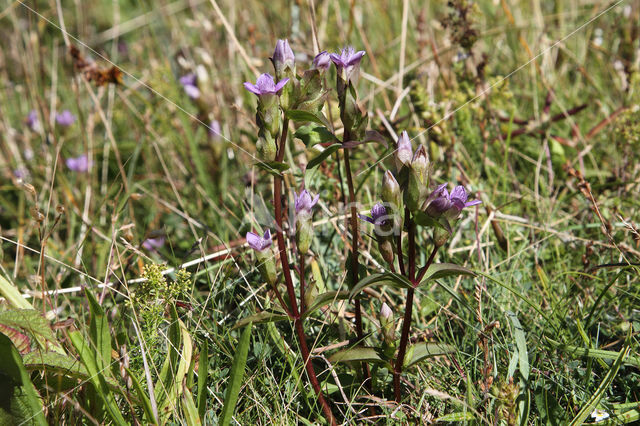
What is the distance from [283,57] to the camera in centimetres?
117

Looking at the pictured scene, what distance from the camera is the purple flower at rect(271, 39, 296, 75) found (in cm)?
117

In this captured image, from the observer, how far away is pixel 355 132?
4.00 feet

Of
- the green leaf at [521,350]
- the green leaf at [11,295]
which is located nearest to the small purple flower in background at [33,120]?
the green leaf at [11,295]

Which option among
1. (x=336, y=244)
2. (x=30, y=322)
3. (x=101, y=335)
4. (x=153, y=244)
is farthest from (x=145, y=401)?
(x=153, y=244)

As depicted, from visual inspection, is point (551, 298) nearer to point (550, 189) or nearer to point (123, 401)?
point (550, 189)

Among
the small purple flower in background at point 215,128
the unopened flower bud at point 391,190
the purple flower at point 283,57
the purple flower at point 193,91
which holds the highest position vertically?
the purple flower at point 193,91

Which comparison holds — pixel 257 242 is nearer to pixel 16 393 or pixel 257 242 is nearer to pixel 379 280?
pixel 379 280

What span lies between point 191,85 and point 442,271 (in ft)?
6.71

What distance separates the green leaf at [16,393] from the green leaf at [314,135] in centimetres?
70

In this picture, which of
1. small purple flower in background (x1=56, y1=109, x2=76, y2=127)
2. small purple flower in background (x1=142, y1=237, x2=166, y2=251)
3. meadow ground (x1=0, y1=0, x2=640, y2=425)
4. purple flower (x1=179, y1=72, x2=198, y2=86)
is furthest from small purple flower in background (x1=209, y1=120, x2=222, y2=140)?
small purple flower in background (x1=56, y1=109, x2=76, y2=127)

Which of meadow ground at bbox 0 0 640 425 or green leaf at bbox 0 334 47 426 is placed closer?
green leaf at bbox 0 334 47 426

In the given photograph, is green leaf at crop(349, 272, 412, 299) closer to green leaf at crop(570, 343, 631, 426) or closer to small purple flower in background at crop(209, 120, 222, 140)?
green leaf at crop(570, 343, 631, 426)

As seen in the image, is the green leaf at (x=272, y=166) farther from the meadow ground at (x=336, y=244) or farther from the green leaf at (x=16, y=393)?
the green leaf at (x=16, y=393)

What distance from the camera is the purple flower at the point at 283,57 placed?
3.83 feet
